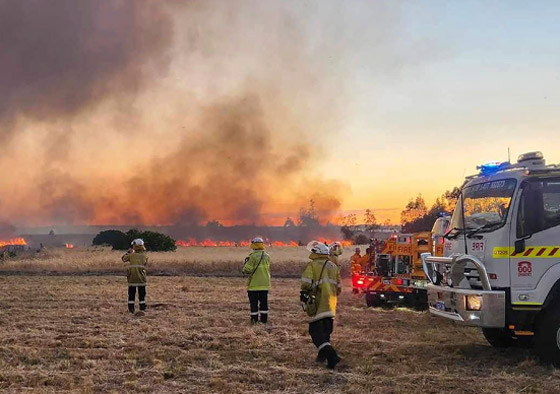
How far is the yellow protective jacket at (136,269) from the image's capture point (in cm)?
1438

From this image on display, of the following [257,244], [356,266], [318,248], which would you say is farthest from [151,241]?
[318,248]

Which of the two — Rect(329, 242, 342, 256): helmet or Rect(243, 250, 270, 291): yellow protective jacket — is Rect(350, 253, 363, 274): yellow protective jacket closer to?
Rect(329, 242, 342, 256): helmet

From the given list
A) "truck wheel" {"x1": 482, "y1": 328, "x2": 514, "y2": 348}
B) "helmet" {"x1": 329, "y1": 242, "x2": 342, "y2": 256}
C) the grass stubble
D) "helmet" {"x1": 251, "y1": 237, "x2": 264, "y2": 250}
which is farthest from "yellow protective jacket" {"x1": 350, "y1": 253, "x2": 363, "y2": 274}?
"truck wheel" {"x1": 482, "y1": 328, "x2": 514, "y2": 348}

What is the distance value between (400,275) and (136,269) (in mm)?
7096

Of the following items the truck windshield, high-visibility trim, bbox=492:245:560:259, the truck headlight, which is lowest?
the truck headlight

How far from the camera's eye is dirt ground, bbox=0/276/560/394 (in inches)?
291

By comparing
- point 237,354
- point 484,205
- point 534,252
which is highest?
point 484,205

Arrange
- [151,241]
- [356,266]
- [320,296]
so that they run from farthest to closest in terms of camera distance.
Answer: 1. [151,241]
2. [356,266]
3. [320,296]

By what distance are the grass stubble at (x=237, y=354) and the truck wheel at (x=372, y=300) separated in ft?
1.79

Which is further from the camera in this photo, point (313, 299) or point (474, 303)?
Result: point (313, 299)

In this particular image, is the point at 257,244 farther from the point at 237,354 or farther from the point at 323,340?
the point at 323,340

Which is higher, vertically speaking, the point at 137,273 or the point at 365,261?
the point at 365,261

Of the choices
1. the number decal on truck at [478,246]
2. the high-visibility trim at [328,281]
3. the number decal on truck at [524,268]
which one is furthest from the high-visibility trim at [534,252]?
the high-visibility trim at [328,281]

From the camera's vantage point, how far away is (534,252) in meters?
8.07
